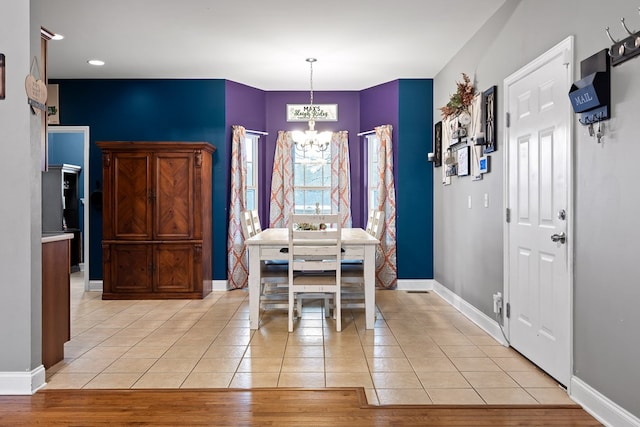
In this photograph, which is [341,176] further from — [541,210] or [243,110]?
[541,210]

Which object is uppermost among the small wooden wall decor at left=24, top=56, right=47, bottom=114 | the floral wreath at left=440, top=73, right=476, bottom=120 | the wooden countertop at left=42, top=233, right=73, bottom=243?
the floral wreath at left=440, top=73, right=476, bottom=120

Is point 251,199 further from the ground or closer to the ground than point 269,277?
further from the ground

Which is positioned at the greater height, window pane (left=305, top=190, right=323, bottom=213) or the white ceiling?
the white ceiling

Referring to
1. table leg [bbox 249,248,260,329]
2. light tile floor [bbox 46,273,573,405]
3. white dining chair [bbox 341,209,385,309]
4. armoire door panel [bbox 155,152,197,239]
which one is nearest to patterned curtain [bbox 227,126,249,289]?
armoire door panel [bbox 155,152,197,239]

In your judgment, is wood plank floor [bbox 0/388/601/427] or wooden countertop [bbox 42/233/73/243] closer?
wood plank floor [bbox 0/388/601/427]

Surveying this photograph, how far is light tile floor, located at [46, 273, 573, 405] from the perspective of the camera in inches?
109

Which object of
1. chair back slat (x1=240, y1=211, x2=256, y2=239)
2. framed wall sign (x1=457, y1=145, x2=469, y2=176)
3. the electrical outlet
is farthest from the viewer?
chair back slat (x1=240, y1=211, x2=256, y2=239)

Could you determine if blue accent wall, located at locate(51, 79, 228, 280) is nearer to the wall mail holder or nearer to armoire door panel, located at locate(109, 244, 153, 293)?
armoire door panel, located at locate(109, 244, 153, 293)

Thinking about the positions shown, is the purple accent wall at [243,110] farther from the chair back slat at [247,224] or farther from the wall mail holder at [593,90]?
the wall mail holder at [593,90]

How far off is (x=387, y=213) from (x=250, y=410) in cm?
392

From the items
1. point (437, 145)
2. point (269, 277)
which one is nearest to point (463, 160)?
point (437, 145)

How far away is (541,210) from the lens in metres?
2.98

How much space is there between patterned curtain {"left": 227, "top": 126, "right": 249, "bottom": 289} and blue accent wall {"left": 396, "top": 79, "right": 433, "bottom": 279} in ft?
6.52

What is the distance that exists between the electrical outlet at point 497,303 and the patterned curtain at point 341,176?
2.89 meters
